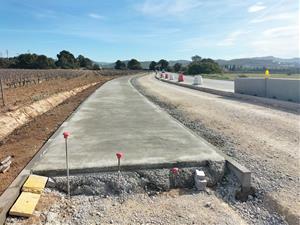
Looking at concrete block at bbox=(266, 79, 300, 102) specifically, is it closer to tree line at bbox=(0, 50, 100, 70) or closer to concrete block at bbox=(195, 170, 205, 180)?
concrete block at bbox=(195, 170, 205, 180)

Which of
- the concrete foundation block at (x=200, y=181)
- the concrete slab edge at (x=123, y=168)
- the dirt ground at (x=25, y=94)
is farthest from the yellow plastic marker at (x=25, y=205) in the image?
the dirt ground at (x=25, y=94)

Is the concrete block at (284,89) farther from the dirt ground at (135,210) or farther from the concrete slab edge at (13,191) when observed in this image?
the concrete slab edge at (13,191)

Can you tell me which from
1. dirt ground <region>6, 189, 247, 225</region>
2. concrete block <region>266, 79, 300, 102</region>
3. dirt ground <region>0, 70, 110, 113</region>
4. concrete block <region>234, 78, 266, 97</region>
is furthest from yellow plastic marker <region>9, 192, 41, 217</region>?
concrete block <region>234, 78, 266, 97</region>

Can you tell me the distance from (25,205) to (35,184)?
1.73 ft

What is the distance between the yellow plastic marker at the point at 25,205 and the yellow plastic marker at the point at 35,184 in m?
0.09

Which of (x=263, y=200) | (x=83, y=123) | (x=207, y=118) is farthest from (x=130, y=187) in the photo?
(x=207, y=118)

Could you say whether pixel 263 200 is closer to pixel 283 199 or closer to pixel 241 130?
pixel 283 199

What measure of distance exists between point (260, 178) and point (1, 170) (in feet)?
15.2

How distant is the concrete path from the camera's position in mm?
5407

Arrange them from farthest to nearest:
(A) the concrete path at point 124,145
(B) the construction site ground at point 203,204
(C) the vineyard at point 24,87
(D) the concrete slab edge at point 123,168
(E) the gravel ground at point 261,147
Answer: (C) the vineyard at point 24,87
(A) the concrete path at point 124,145
(D) the concrete slab edge at point 123,168
(E) the gravel ground at point 261,147
(B) the construction site ground at point 203,204

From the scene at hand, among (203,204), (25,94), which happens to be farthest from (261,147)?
(25,94)

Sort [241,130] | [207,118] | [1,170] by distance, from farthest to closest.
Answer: [207,118] → [241,130] → [1,170]

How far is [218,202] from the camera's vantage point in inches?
183

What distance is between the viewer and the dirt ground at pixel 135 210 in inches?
160
